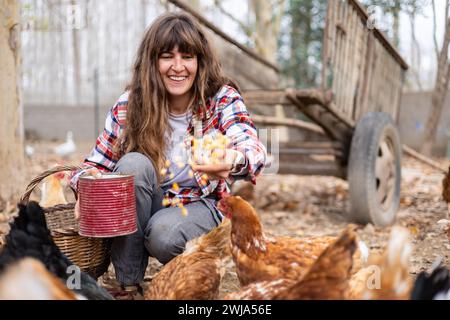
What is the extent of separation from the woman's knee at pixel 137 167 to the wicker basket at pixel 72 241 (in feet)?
0.74

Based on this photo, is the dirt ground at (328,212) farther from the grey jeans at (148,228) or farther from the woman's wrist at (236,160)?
the woman's wrist at (236,160)

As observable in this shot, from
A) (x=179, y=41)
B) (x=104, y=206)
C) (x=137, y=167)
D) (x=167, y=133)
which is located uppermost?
(x=179, y=41)

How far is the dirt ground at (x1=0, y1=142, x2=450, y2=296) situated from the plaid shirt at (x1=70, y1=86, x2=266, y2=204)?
0.51 meters

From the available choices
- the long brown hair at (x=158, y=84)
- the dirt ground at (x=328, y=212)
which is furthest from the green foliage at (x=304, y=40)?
the long brown hair at (x=158, y=84)

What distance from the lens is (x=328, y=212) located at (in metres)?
4.59

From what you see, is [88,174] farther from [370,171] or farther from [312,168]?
[312,168]

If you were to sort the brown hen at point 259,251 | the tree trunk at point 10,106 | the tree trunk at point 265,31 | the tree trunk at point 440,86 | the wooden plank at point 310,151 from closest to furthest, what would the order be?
the brown hen at point 259,251 < the tree trunk at point 440,86 < the tree trunk at point 10,106 < the wooden plank at point 310,151 < the tree trunk at point 265,31

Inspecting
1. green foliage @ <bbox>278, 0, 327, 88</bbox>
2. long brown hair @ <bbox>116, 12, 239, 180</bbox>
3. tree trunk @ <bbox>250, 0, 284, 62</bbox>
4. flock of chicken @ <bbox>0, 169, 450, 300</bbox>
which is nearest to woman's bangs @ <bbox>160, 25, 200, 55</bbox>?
long brown hair @ <bbox>116, 12, 239, 180</bbox>

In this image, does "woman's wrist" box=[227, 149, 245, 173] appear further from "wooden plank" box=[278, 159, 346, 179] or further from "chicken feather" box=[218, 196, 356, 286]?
"wooden plank" box=[278, 159, 346, 179]

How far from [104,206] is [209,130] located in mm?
676

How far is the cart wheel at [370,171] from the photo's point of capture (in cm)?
365

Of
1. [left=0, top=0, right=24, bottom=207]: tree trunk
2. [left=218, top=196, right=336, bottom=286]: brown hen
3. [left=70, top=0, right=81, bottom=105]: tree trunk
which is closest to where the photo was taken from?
[left=218, top=196, right=336, bottom=286]: brown hen

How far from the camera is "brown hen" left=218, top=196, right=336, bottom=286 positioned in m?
1.68

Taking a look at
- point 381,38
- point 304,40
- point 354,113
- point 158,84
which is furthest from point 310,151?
point 304,40
